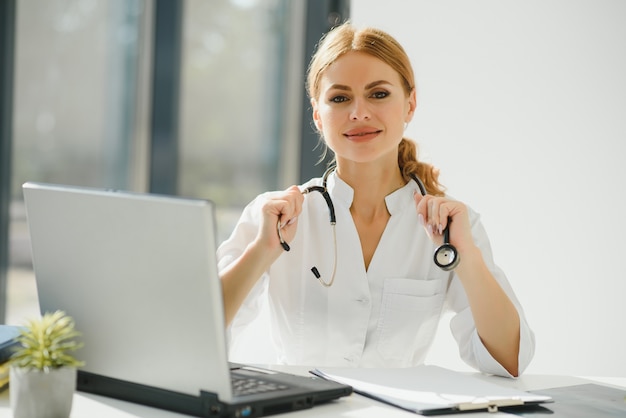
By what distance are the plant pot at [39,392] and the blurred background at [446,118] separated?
2.84ft

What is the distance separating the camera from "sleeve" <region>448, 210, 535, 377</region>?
5.28 feet

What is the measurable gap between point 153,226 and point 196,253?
0.26 ft

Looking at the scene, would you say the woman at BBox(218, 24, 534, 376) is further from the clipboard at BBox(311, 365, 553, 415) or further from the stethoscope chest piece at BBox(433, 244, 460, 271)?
the clipboard at BBox(311, 365, 553, 415)

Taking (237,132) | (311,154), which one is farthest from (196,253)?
(237,132)

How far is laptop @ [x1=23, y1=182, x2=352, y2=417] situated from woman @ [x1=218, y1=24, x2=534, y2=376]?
0.58 m

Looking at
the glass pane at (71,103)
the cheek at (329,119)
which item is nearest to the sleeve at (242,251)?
the cheek at (329,119)

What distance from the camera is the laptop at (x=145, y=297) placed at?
1.04 meters

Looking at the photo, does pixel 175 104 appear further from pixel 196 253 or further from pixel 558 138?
pixel 196 253

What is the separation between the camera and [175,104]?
3.64 m

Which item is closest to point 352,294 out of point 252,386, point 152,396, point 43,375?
point 252,386

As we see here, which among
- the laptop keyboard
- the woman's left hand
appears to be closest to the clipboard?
the laptop keyboard

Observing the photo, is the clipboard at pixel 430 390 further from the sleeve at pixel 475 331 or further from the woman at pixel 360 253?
the woman at pixel 360 253

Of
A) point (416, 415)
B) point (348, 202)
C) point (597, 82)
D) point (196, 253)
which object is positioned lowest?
point (416, 415)

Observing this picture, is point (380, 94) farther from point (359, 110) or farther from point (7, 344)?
point (7, 344)
